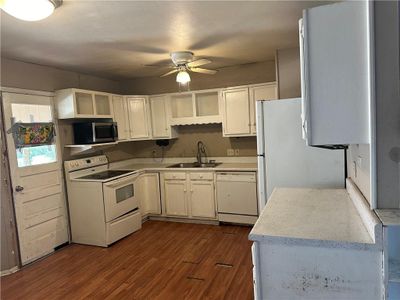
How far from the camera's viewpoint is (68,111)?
3701mm

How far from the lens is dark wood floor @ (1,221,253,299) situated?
2613 millimetres

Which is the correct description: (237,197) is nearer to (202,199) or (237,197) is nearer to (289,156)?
(202,199)

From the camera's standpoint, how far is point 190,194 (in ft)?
14.3

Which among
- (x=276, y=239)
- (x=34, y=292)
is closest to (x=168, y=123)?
(x=34, y=292)

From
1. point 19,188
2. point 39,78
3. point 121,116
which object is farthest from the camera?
point 121,116

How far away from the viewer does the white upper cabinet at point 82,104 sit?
3.68m

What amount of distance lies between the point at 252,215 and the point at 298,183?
150 cm

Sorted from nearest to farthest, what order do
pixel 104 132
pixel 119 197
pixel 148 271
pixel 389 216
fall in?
pixel 389 216, pixel 148 271, pixel 119 197, pixel 104 132

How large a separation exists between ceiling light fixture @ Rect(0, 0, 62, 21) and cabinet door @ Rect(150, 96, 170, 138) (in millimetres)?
2852

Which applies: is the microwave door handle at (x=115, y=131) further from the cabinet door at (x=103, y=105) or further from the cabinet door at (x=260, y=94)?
the cabinet door at (x=260, y=94)

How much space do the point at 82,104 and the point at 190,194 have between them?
204cm

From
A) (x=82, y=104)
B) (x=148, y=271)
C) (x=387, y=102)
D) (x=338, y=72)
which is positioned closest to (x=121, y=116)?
(x=82, y=104)

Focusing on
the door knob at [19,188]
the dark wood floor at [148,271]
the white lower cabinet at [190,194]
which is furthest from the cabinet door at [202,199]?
the door knob at [19,188]

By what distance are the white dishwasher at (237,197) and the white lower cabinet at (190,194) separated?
5.5 inches
